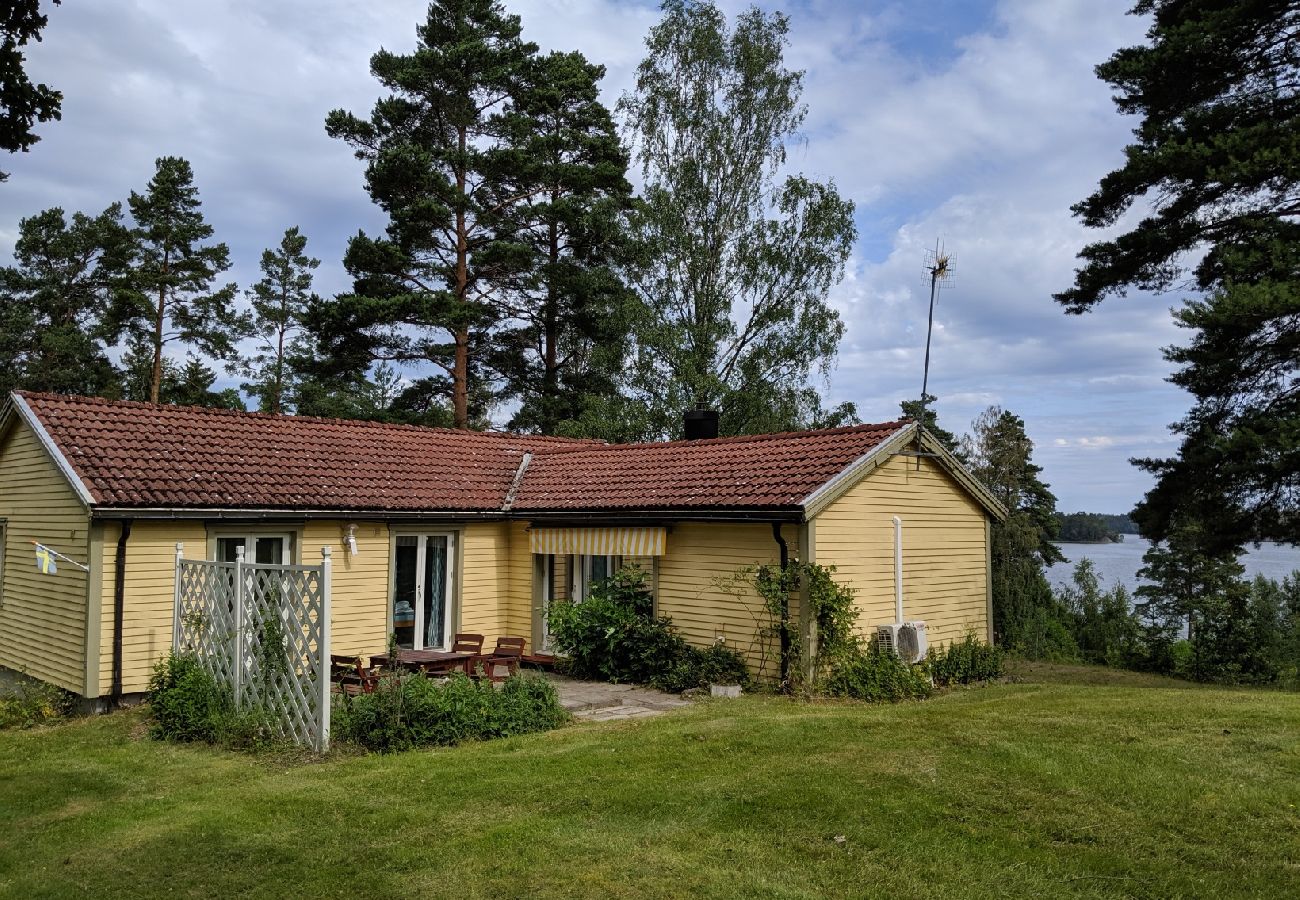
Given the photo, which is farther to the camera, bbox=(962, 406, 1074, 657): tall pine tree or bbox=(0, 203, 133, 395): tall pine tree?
bbox=(0, 203, 133, 395): tall pine tree

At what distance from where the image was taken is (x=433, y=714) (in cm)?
1044

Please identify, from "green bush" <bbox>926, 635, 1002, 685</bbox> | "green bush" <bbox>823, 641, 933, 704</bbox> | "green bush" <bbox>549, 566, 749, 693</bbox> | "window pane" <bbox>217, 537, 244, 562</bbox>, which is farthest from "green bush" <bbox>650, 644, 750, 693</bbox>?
"window pane" <bbox>217, 537, 244, 562</bbox>

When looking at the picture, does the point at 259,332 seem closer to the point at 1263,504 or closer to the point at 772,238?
the point at 772,238

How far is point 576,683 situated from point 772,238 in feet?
58.4

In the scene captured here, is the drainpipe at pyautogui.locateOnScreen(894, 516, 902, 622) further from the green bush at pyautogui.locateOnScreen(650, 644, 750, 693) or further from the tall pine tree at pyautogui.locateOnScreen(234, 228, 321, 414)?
the tall pine tree at pyautogui.locateOnScreen(234, 228, 321, 414)

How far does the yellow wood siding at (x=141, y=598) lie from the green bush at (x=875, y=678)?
9.91 meters

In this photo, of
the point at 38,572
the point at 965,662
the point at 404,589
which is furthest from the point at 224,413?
the point at 965,662

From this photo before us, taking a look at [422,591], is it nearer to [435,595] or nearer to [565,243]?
[435,595]

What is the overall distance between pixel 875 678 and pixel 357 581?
8802 mm

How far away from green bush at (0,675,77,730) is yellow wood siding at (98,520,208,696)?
79cm

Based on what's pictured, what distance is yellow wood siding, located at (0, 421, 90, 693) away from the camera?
13.2 meters

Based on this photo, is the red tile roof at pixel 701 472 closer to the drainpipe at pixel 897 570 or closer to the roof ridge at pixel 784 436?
the roof ridge at pixel 784 436

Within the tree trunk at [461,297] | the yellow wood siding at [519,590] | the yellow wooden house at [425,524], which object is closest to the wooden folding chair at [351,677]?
the yellow wooden house at [425,524]

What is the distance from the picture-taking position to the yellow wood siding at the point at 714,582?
46.5ft
